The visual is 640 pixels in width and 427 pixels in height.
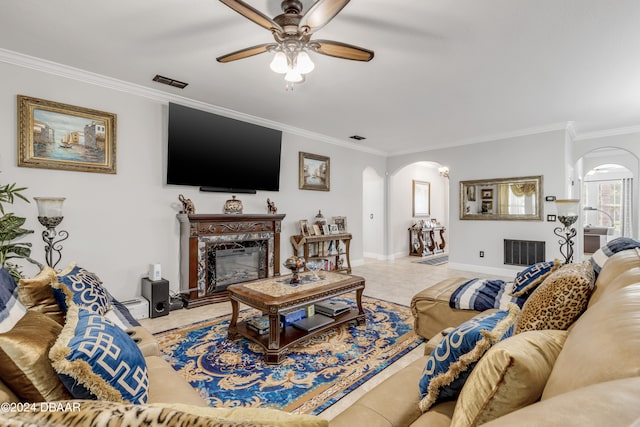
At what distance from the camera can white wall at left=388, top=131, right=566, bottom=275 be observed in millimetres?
5004

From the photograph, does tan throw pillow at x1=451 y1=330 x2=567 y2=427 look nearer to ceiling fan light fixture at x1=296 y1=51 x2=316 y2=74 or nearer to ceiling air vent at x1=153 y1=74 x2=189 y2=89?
ceiling fan light fixture at x1=296 y1=51 x2=316 y2=74

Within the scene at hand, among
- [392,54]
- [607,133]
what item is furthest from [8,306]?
[607,133]

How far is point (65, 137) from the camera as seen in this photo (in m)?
3.13

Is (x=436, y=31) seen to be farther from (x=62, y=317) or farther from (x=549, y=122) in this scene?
(x=549, y=122)

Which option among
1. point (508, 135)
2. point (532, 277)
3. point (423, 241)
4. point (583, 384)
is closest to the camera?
point (583, 384)

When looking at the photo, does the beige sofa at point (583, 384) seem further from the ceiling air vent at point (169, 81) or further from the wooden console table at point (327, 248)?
the wooden console table at point (327, 248)

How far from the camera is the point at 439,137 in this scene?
578cm

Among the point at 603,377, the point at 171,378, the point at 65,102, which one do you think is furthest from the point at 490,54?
the point at 65,102

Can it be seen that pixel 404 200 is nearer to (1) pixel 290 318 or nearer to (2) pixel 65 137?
(1) pixel 290 318

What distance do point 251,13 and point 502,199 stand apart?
5368 millimetres

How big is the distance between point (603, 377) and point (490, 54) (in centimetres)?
300

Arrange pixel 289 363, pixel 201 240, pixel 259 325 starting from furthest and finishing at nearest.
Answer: pixel 201 240 < pixel 259 325 < pixel 289 363

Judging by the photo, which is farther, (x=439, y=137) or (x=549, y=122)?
(x=439, y=137)

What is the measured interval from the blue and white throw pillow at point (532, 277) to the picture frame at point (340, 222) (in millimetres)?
3959
